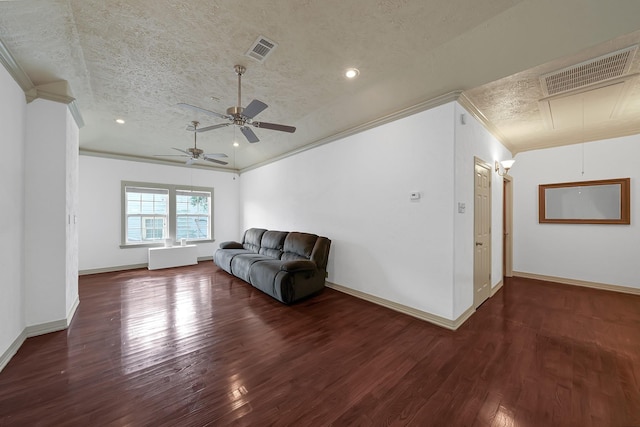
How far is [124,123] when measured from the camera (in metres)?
4.04

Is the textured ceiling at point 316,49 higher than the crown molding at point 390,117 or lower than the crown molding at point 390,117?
higher

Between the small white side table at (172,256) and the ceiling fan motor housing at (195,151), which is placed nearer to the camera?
the ceiling fan motor housing at (195,151)

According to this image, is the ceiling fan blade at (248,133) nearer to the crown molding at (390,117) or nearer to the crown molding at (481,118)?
the crown molding at (390,117)

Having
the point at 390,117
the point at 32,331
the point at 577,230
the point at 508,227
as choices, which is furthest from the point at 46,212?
the point at 577,230

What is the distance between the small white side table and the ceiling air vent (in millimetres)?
5238

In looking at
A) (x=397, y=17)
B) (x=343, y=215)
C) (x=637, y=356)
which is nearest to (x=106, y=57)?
(x=397, y=17)

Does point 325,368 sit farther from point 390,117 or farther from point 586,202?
point 586,202

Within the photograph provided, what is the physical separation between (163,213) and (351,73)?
600 cm

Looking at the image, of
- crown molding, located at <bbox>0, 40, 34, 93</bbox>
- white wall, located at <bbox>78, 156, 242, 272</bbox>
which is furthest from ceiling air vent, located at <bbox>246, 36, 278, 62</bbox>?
white wall, located at <bbox>78, 156, 242, 272</bbox>

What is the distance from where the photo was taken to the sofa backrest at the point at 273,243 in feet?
15.8

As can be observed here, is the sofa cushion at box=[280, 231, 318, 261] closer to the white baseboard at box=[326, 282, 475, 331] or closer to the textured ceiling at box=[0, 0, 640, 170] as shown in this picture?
the white baseboard at box=[326, 282, 475, 331]

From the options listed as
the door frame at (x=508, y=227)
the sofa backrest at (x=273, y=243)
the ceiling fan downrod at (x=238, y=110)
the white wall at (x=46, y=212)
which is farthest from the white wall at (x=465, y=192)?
the white wall at (x=46, y=212)

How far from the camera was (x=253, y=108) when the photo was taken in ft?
7.77

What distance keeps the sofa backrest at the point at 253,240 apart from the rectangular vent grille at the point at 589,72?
17.2 ft
